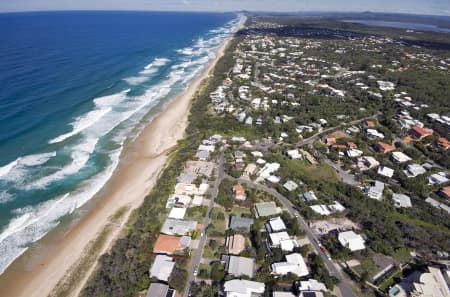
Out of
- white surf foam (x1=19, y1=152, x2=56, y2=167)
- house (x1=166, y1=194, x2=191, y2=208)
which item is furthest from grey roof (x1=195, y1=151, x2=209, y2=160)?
white surf foam (x1=19, y1=152, x2=56, y2=167)

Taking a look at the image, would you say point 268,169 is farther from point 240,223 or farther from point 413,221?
point 413,221

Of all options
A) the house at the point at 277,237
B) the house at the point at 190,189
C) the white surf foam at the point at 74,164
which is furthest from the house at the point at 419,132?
the white surf foam at the point at 74,164

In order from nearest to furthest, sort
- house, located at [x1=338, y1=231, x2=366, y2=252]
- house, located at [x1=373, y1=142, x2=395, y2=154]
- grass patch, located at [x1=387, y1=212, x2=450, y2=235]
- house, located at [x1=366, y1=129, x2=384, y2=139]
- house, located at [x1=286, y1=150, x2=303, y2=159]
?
house, located at [x1=338, y1=231, x2=366, y2=252]
grass patch, located at [x1=387, y1=212, x2=450, y2=235]
house, located at [x1=286, y1=150, x2=303, y2=159]
house, located at [x1=373, y1=142, x2=395, y2=154]
house, located at [x1=366, y1=129, x2=384, y2=139]

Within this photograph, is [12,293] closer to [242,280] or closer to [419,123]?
[242,280]

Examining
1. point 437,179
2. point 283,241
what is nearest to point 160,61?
point 283,241

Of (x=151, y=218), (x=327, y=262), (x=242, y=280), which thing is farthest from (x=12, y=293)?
(x=327, y=262)

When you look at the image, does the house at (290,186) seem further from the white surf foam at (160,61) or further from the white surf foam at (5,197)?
the white surf foam at (160,61)

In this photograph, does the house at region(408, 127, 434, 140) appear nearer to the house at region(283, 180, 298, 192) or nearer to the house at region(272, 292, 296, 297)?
the house at region(283, 180, 298, 192)
